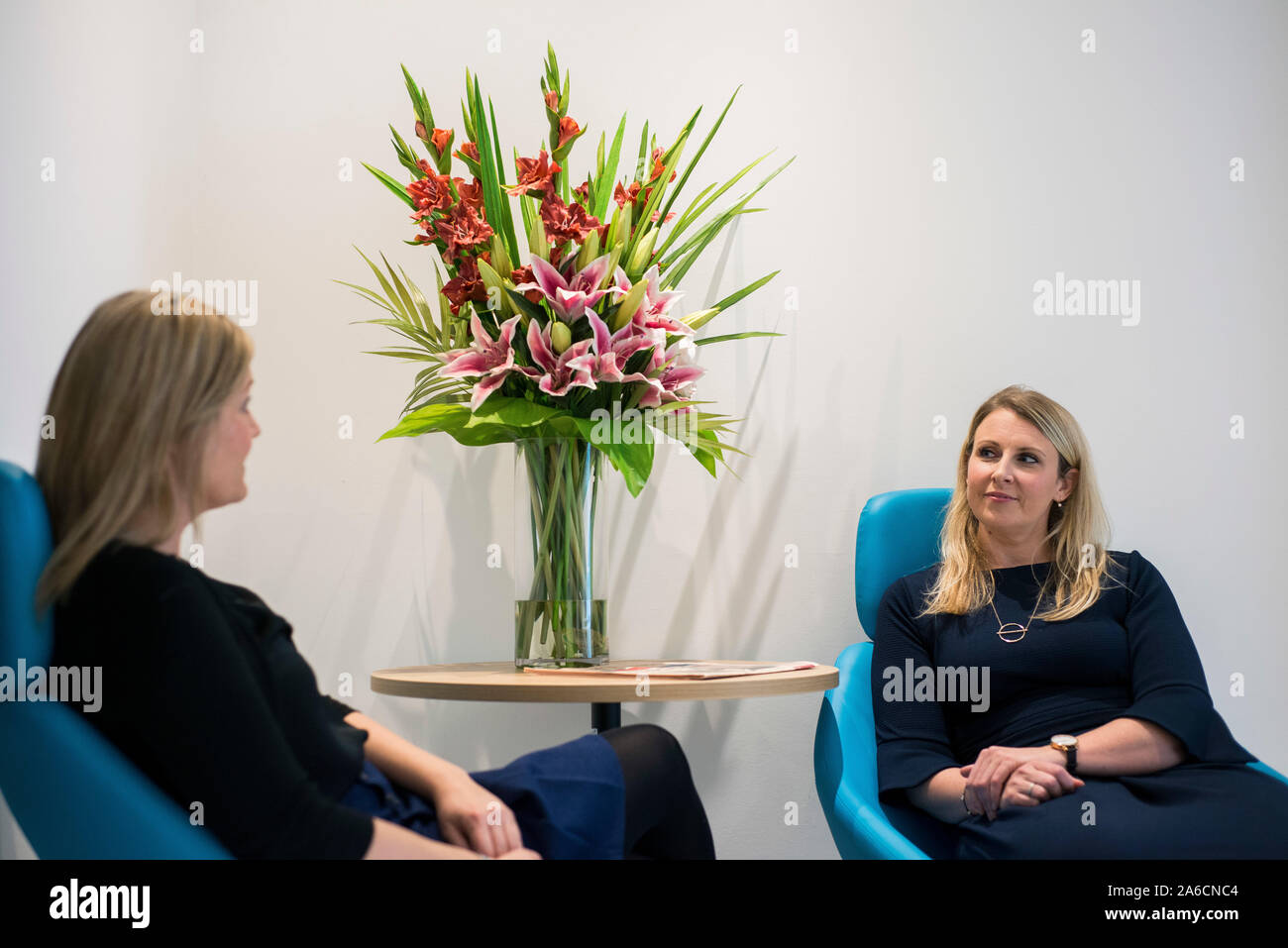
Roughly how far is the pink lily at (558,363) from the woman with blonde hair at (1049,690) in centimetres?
74

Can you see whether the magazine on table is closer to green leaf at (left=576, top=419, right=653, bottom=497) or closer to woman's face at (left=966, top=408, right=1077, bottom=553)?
green leaf at (left=576, top=419, right=653, bottom=497)

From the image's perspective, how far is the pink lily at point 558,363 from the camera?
166 centimetres

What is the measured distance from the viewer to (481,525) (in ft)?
7.57

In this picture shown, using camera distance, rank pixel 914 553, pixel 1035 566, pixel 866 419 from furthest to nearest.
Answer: pixel 866 419
pixel 914 553
pixel 1035 566

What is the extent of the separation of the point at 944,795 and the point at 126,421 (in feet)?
4.27

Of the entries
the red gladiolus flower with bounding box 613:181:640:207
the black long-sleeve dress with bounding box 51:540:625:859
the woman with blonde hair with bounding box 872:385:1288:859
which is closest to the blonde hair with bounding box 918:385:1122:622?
the woman with blonde hair with bounding box 872:385:1288:859

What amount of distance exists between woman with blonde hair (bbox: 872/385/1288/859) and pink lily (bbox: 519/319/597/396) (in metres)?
0.74

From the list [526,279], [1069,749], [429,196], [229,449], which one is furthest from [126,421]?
[1069,749]

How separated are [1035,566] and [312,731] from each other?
4.63 ft

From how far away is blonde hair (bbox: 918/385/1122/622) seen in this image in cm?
186

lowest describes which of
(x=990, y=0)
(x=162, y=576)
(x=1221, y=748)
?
(x=1221, y=748)

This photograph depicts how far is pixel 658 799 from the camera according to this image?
1.28 m

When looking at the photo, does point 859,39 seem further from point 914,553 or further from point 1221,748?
point 1221,748
